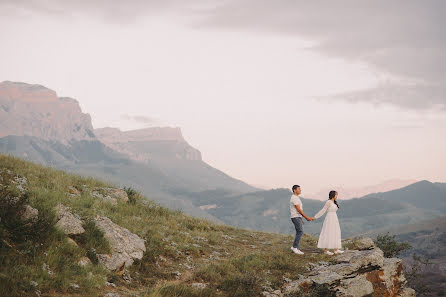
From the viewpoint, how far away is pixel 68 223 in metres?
13.2

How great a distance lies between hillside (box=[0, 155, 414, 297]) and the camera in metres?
10.4

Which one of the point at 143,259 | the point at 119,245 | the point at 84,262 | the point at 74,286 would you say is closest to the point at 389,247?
A: the point at 143,259

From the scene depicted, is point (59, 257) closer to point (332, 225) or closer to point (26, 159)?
point (332, 225)

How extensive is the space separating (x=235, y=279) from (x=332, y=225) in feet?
25.7

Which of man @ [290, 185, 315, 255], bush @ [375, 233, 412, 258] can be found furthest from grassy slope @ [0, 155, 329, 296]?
bush @ [375, 233, 412, 258]

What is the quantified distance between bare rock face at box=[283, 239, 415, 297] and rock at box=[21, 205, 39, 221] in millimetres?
9166

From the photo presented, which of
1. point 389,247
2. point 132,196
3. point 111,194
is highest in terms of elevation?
point 111,194

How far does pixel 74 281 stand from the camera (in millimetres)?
10367

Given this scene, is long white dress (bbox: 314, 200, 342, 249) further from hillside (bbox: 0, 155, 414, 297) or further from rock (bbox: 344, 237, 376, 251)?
rock (bbox: 344, 237, 376, 251)

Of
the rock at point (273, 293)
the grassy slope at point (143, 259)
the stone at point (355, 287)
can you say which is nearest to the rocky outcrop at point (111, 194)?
the grassy slope at point (143, 259)

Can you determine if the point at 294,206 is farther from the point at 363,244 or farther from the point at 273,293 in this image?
the point at 273,293

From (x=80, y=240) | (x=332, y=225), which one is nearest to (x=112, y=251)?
(x=80, y=240)

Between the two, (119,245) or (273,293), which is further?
(119,245)

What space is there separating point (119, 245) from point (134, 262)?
35.1 inches
